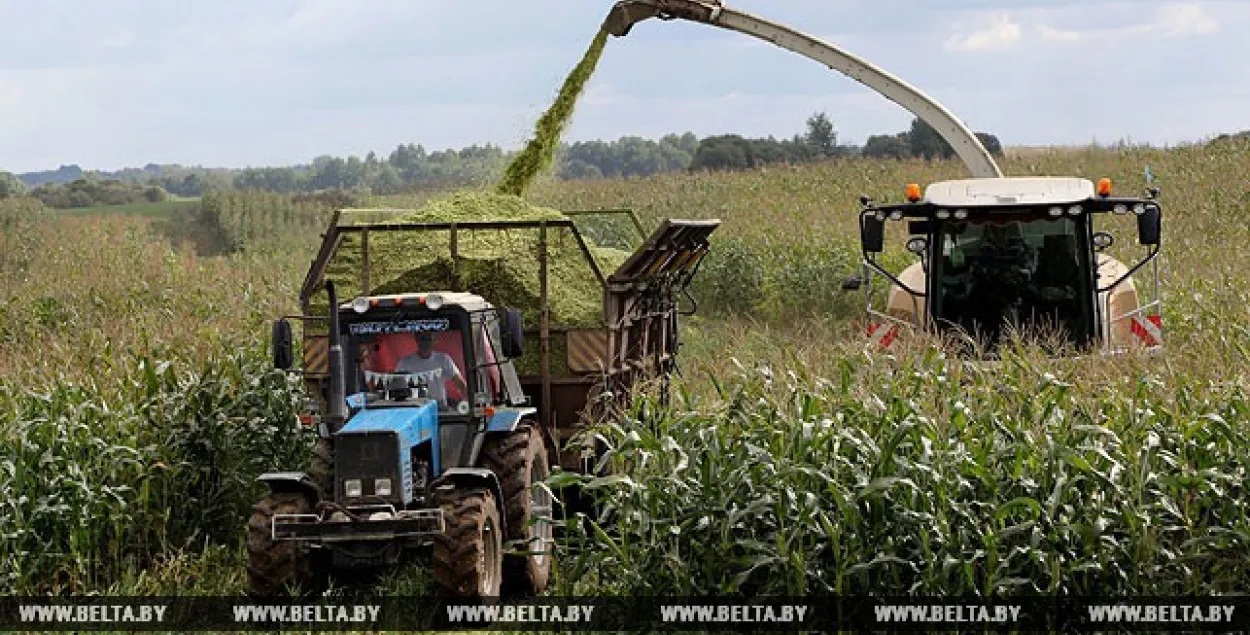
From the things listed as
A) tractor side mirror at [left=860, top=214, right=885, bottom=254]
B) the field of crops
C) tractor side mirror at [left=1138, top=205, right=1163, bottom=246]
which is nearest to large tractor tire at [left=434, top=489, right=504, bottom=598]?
the field of crops

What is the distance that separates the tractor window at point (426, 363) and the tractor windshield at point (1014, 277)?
3.71m

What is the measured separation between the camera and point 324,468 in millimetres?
7930

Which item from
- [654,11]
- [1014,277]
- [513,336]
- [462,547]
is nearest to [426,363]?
[513,336]

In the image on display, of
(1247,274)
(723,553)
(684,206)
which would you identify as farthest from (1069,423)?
(684,206)

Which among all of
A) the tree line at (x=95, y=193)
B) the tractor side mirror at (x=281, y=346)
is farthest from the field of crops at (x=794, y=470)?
the tree line at (x=95, y=193)

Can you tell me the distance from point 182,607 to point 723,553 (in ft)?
9.65

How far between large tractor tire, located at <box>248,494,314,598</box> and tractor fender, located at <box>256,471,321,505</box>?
12 cm

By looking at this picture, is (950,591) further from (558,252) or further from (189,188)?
(189,188)

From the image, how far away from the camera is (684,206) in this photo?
103ft

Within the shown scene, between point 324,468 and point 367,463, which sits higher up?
point 367,463

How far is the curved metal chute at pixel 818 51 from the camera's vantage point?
45.1 feet

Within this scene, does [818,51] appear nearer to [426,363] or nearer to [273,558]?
[426,363]

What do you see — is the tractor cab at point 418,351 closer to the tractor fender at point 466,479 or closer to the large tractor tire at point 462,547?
the tractor fender at point 466,479

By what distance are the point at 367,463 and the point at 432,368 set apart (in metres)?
0.99
